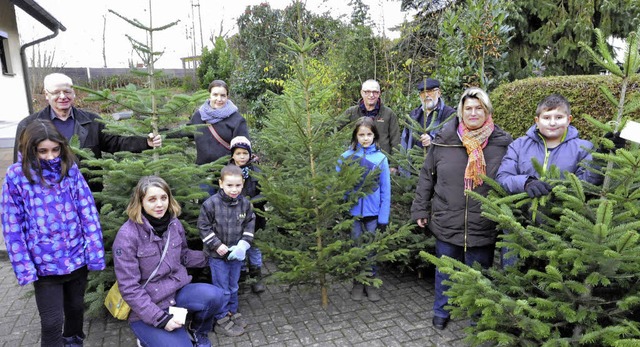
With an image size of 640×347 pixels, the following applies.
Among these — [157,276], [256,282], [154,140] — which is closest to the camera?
[157,276]

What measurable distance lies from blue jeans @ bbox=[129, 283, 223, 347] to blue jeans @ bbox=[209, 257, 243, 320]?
8.6 inches

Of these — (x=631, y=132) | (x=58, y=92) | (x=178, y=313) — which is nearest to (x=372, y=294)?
(x=178, y=313)

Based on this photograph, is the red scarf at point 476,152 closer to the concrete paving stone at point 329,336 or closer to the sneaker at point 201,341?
the concrete paving stone at point 329,336

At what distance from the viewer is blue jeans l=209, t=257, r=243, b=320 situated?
3789mm

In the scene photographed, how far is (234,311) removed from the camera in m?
4.07

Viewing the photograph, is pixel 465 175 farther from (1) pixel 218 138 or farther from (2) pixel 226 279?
(1) pixel 218 138

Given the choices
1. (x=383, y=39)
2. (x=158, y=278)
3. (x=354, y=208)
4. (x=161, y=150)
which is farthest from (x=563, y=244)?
(x=383, y=39)

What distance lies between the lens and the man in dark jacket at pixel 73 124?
366cm

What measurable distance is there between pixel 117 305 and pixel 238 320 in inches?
Answer: 46.3

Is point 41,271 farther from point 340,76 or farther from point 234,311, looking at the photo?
point 340,76

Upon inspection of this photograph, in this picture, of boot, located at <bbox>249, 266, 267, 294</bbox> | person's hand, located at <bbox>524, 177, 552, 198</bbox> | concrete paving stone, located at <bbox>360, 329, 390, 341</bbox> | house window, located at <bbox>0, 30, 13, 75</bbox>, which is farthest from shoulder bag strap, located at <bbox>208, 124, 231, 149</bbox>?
house window, located at <bbox>0, 30, 13, 75</bbox>

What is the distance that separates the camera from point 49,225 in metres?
3.02

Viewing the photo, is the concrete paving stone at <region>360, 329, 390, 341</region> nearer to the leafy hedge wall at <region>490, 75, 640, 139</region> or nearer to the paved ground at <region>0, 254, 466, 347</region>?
the paved ground at <region>0, 254, 466, 347</region>

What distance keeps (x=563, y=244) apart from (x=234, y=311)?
292 cm
